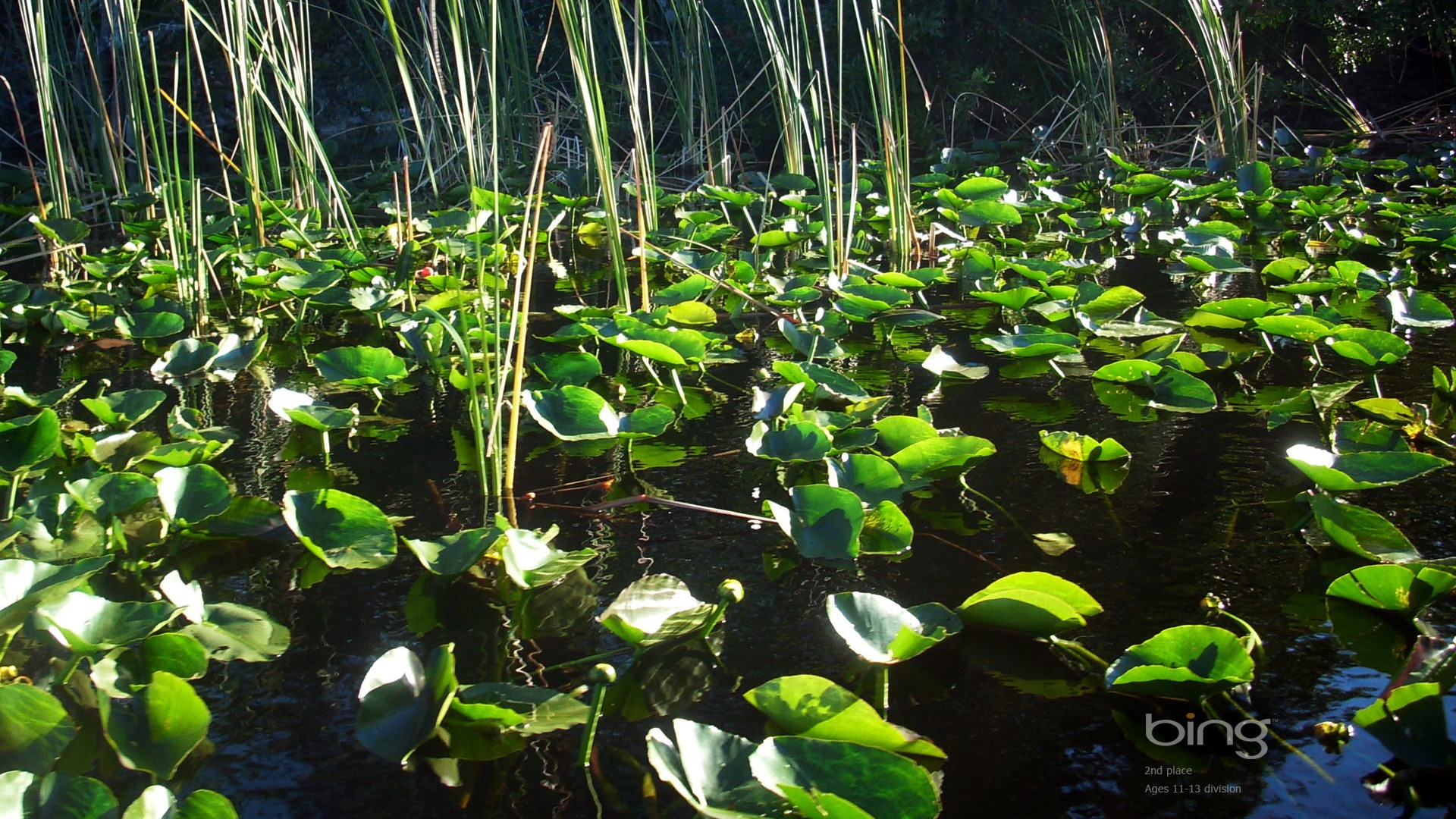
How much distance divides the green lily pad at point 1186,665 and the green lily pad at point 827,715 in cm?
16

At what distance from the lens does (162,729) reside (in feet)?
2.61

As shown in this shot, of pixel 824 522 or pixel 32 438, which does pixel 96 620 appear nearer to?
pixel 32 438

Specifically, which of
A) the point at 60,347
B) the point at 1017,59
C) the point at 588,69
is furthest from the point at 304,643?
the point at 1017,59

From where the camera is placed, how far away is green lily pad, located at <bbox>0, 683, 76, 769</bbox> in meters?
0.78

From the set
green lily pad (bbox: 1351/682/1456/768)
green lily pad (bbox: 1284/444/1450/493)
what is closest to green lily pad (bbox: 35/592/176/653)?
green lily pad (bbox: 1351/682/1456/768)

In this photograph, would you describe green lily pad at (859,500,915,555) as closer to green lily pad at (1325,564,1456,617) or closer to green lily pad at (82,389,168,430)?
green lily pad at (1325,564,1456,617)

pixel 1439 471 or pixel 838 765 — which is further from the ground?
pixel 838 765

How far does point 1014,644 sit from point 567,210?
8.29 feet

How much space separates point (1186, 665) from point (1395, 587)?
244 mm

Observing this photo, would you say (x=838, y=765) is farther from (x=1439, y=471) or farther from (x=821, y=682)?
(x=1439, y=471)

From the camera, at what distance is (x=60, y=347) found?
2.13 metres

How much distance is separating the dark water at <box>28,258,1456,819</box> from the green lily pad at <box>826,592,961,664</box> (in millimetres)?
49

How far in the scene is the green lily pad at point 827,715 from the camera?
0.78 m

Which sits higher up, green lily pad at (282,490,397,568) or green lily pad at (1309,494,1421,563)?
green lily pad at (282,490,397,568)
